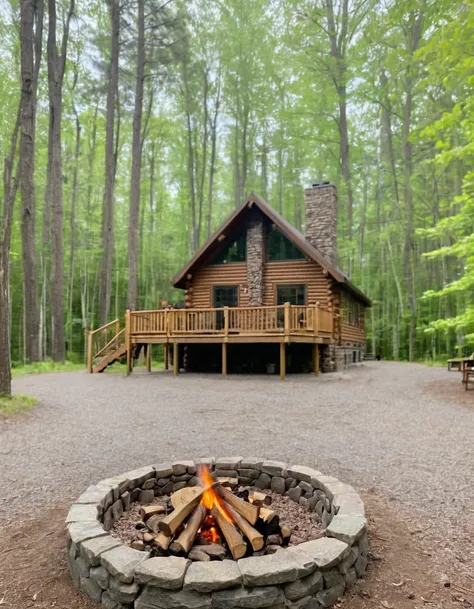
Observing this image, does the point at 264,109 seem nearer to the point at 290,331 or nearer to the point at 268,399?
the point at 290,331

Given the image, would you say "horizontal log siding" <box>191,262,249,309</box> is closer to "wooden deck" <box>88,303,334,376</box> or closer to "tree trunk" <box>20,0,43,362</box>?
"wooden deck" <box>88,303,334,376</box>

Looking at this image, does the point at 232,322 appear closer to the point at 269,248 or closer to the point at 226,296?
the point at 226,296

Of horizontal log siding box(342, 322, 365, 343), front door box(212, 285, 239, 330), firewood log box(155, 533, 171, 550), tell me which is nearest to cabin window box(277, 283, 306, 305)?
front door box(212, 285, 239, 330)

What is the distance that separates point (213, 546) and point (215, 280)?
13.9m

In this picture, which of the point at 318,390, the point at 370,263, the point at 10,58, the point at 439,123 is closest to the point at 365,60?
the point at 370,263

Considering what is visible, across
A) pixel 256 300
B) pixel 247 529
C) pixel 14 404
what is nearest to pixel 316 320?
pixel 256 300

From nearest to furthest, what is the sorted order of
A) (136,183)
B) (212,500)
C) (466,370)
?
1. (212,500)
2. (466,370)
3. (136,183)

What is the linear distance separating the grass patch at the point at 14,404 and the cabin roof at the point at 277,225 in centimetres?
848

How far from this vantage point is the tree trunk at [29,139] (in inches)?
350

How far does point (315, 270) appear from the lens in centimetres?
1517

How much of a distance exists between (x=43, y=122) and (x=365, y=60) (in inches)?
738

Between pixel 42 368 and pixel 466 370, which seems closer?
pixel 466 370

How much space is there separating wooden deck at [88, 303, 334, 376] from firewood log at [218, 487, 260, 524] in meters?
9.17

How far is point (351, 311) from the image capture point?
1878 cm
